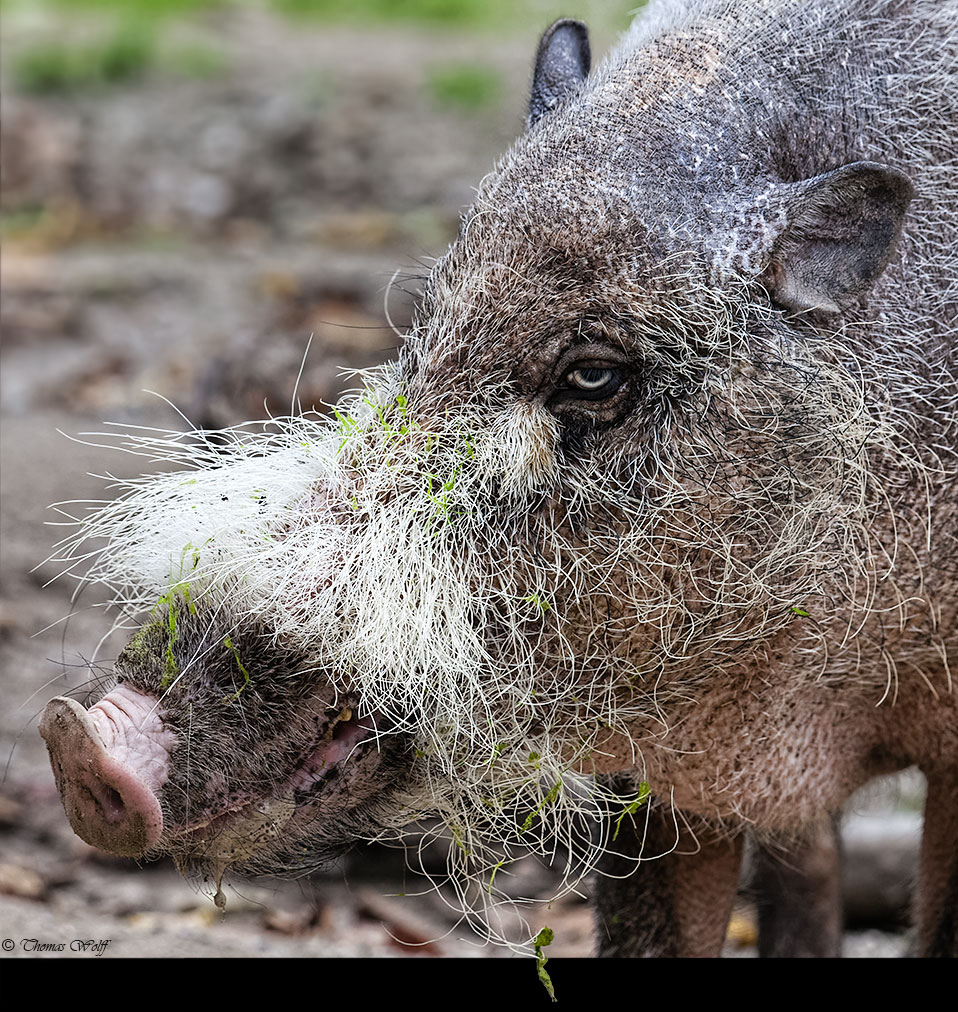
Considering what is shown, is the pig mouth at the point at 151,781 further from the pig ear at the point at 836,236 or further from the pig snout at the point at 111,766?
the pig ear at the point at 836,236

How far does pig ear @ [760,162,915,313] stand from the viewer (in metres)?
3.11

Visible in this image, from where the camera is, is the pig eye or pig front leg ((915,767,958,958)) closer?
the pig eye

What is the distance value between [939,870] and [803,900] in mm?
887

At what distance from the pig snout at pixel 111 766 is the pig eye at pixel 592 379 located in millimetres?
1149

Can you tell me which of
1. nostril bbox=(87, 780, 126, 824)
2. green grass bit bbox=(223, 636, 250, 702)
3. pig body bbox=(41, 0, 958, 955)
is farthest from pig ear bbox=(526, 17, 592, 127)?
nostril bbox=(87, 780, 126, 824)

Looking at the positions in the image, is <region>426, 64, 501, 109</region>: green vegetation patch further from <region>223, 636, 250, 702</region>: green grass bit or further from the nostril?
the nostril

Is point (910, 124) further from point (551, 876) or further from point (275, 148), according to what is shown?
point (275, 148)

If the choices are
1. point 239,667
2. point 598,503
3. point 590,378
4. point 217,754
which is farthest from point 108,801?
point 590,378

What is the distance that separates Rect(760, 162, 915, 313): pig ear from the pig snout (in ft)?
5.52

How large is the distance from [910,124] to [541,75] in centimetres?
99

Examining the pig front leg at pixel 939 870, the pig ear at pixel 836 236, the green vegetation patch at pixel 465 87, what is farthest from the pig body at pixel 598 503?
the green vegetation patch at pixel 465 87

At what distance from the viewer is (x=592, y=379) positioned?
3135 mm

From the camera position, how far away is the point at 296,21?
1380 centimetres

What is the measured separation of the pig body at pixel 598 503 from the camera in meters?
3.05
